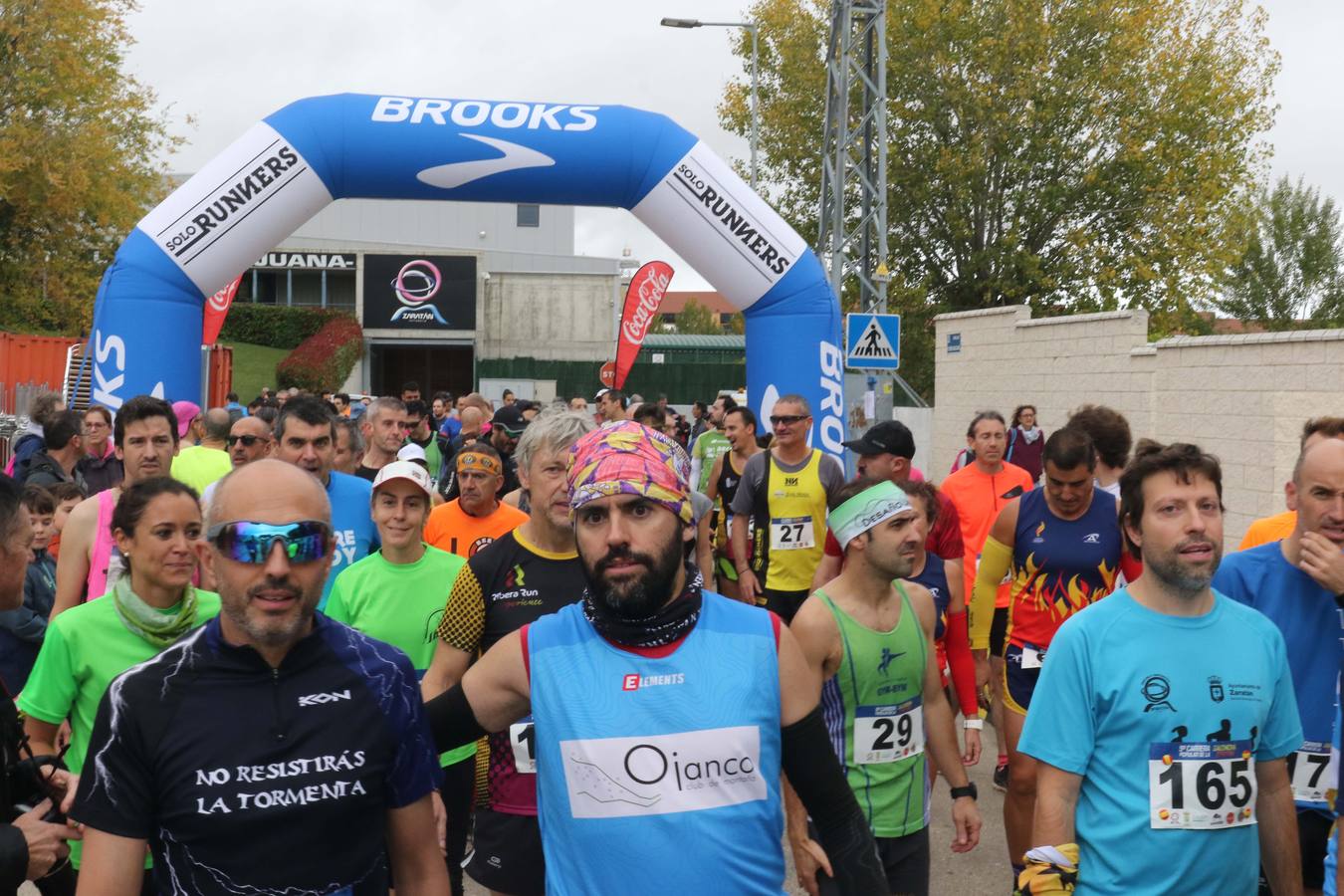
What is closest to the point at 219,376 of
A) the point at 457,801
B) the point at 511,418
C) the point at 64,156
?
the point at 64,156

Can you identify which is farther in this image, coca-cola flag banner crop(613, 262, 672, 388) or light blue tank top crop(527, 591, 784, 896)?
coca-cola flag banner crop(613, 262, 672, 388)

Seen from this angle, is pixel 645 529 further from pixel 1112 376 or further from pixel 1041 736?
pixel 1112 376

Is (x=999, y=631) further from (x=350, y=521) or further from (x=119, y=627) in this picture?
(x=119, y=627)

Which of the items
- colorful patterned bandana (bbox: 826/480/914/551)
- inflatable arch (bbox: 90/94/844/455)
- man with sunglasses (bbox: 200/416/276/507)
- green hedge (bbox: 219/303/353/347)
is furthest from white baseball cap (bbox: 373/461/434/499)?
green hedge (bbox: 219/303/353/347)

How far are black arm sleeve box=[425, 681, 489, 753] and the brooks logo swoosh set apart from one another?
8306 millimetres

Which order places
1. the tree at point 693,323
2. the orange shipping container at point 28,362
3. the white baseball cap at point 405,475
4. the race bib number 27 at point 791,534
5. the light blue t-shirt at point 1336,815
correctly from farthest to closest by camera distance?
the tree at point 693,323
the orange shipping container at point 28,362
the race bib number 27 at point 791,534
the white baseball cap at point 405,475
the light blue t-shirt at point 1336,815

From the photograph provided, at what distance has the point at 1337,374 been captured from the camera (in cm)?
1030

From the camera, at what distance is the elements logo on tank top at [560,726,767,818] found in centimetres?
231

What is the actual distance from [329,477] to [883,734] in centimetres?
273

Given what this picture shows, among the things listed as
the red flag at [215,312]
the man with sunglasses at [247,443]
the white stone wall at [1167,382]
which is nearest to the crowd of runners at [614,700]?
the man with sunglasses at [247,443]

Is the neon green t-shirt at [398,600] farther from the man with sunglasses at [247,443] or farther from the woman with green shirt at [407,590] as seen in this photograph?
the man with sunglasses at [247,443]

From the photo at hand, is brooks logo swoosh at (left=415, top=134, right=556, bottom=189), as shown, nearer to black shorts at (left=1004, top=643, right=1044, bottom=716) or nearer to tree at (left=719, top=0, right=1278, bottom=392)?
black shorts at (left=1004, top=643, right=1044, bottom=716)

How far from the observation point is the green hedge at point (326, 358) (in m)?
43.8

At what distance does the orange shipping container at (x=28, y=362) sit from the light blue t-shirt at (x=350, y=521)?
18196mm
